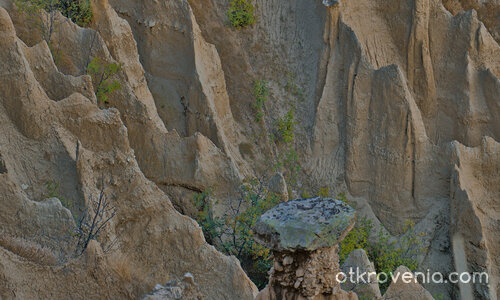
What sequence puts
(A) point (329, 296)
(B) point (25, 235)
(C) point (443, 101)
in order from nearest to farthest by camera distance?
1. (A) point (329, 296)
2. (B) point (25, 235)
3. (C) point (443, 101)

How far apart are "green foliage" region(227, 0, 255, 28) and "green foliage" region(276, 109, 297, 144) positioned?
2.64m

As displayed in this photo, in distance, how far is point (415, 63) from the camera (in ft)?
59.9

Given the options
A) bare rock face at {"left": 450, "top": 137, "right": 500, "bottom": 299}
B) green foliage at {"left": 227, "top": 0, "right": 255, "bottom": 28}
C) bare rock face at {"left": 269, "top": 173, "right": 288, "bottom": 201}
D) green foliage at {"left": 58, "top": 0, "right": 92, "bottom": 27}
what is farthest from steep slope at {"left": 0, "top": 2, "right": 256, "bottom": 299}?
bare rock face at {"left": 450, "top": 137, "right": 500, "bottom": 299}

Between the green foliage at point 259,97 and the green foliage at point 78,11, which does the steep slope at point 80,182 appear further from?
the green foliage at point 259,97

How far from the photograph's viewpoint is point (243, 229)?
15219mm

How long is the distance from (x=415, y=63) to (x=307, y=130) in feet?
10.7

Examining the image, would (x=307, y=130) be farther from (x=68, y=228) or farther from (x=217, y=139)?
(x=68, y=228)

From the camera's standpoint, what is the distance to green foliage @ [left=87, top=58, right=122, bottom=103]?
1502 centimetres

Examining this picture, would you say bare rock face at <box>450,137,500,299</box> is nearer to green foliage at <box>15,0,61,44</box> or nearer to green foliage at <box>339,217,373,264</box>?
green foliage at <box>339,217,373,264</box>

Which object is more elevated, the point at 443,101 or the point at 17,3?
the point at 17,3

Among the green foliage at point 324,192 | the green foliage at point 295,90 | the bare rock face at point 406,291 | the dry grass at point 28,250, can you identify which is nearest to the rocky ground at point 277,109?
the green foliage at point 295,90

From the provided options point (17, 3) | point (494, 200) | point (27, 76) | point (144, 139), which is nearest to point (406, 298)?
point (494, 200)

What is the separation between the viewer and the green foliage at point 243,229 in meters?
15.1

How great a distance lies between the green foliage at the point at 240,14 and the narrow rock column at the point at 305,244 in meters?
11.6
